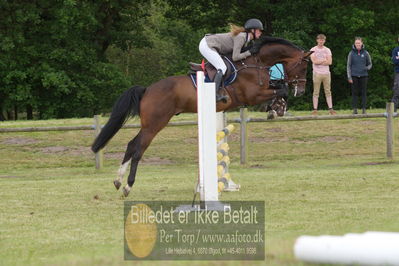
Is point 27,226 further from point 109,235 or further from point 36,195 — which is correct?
point 36,195

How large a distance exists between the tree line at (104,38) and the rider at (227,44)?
21.4 m

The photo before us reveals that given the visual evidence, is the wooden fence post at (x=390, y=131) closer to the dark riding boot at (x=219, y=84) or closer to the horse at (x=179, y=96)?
the horse at (x=179, y=96)

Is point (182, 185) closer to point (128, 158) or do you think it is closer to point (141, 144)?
point (128, 158)

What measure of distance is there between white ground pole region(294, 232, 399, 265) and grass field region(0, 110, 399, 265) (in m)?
0.37

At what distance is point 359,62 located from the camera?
68.2 feet

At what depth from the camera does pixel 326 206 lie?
399 inches

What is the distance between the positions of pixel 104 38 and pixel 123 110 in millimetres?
28551

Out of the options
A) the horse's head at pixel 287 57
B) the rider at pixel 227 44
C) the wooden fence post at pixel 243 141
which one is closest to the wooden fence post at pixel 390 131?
the wooden fence post at pixel 243 141

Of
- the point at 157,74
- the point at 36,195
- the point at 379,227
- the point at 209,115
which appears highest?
the point at 209,115

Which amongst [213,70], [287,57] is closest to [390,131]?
[287,57]

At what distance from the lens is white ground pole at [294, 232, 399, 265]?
214 inches

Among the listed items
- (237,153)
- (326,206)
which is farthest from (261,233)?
(237,153)

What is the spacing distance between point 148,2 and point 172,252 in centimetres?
3399

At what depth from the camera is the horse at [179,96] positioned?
11.9m
